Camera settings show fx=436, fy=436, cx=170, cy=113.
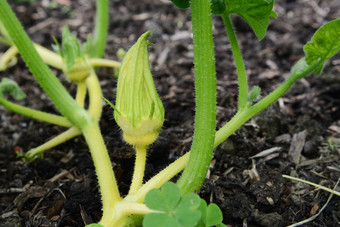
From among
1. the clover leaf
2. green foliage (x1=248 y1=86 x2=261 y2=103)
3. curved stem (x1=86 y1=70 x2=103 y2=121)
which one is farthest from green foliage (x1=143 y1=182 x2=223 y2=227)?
curved stem (x1=86 y1=70 x2=103 y2=121)

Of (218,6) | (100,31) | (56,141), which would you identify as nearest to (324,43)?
(218,6)

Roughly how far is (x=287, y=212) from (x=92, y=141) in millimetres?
→ 855

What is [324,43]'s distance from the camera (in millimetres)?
1679

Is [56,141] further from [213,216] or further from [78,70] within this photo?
[213,216]

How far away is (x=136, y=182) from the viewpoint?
1.63m

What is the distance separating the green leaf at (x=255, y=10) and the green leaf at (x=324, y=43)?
0.19 m

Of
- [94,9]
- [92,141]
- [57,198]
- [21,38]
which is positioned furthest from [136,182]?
[94,9]

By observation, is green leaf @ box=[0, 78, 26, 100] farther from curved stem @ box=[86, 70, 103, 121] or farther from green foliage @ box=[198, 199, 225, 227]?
green foliage @ box=[198, 199, 225, 227]

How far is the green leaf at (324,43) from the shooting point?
163 centimetres

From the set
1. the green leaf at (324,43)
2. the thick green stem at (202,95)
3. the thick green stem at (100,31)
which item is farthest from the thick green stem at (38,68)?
the green leaf at (324,43)

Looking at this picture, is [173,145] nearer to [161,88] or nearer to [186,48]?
[161,88]

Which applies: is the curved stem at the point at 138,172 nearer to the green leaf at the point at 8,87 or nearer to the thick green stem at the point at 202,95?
the thick green stem at the point at 202,95

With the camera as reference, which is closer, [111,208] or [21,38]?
[111,208]

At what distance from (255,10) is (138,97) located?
55cm
